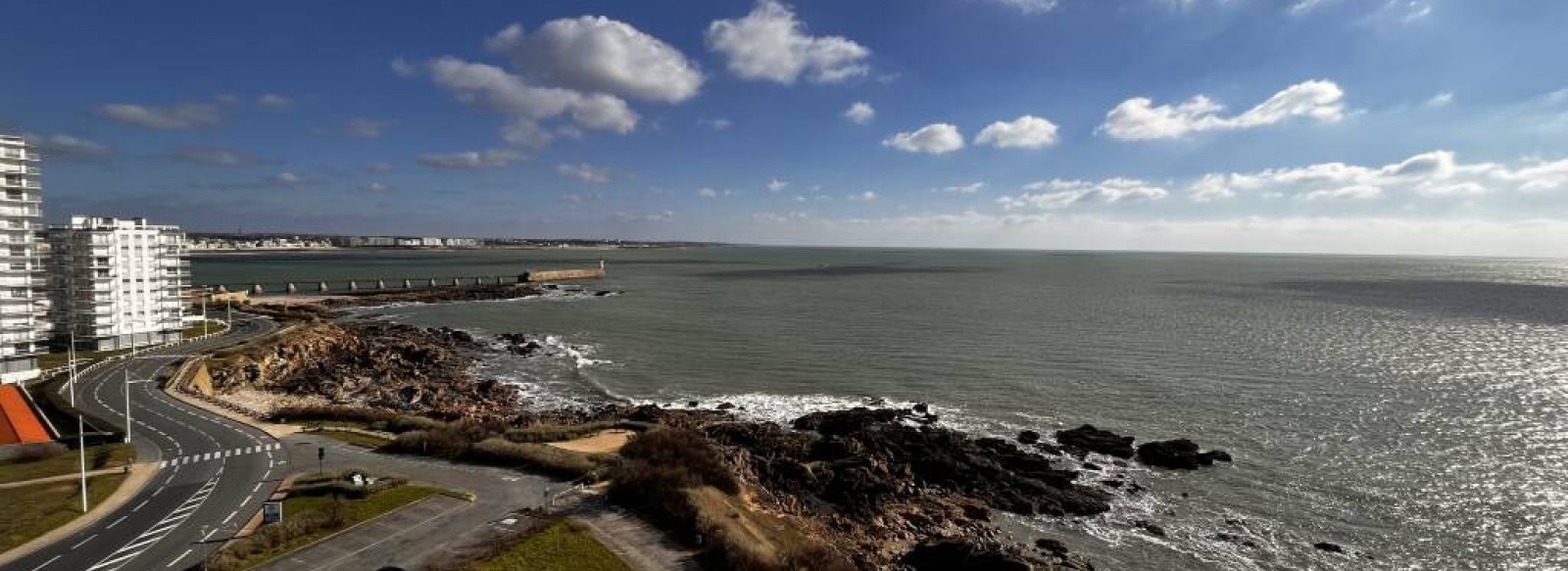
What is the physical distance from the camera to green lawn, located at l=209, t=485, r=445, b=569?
2412 centimetres

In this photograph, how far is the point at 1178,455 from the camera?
40281 mm

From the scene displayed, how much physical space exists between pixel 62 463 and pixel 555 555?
2837cm

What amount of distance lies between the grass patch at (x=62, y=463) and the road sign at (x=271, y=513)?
43.4 feet

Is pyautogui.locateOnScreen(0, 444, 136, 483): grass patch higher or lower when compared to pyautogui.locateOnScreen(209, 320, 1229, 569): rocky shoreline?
higher

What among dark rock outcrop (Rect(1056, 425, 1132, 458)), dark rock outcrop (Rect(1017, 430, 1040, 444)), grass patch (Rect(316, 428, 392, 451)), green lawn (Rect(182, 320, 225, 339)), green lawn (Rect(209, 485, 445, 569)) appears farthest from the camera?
green lawn (Rect(182, 320, 225, 339))

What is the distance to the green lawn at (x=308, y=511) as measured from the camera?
24125mm

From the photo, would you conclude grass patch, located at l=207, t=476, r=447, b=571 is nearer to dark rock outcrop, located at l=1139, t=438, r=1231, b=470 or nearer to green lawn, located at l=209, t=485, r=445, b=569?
green lawn, located at l=209, t=485, r=445, b=569

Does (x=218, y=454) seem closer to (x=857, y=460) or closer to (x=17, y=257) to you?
(x=857, y=460)

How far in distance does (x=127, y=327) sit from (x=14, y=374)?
61.1ft


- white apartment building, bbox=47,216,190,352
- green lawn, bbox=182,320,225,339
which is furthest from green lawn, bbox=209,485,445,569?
green lawn, bbox=182,320,225,339

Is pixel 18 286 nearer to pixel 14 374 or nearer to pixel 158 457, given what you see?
pixel 14 374

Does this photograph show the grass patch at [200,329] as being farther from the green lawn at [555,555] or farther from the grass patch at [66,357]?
the green lawn at [555,555]

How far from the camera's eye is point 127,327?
69000 millimetres

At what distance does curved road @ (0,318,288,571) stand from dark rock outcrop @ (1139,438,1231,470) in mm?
43479
